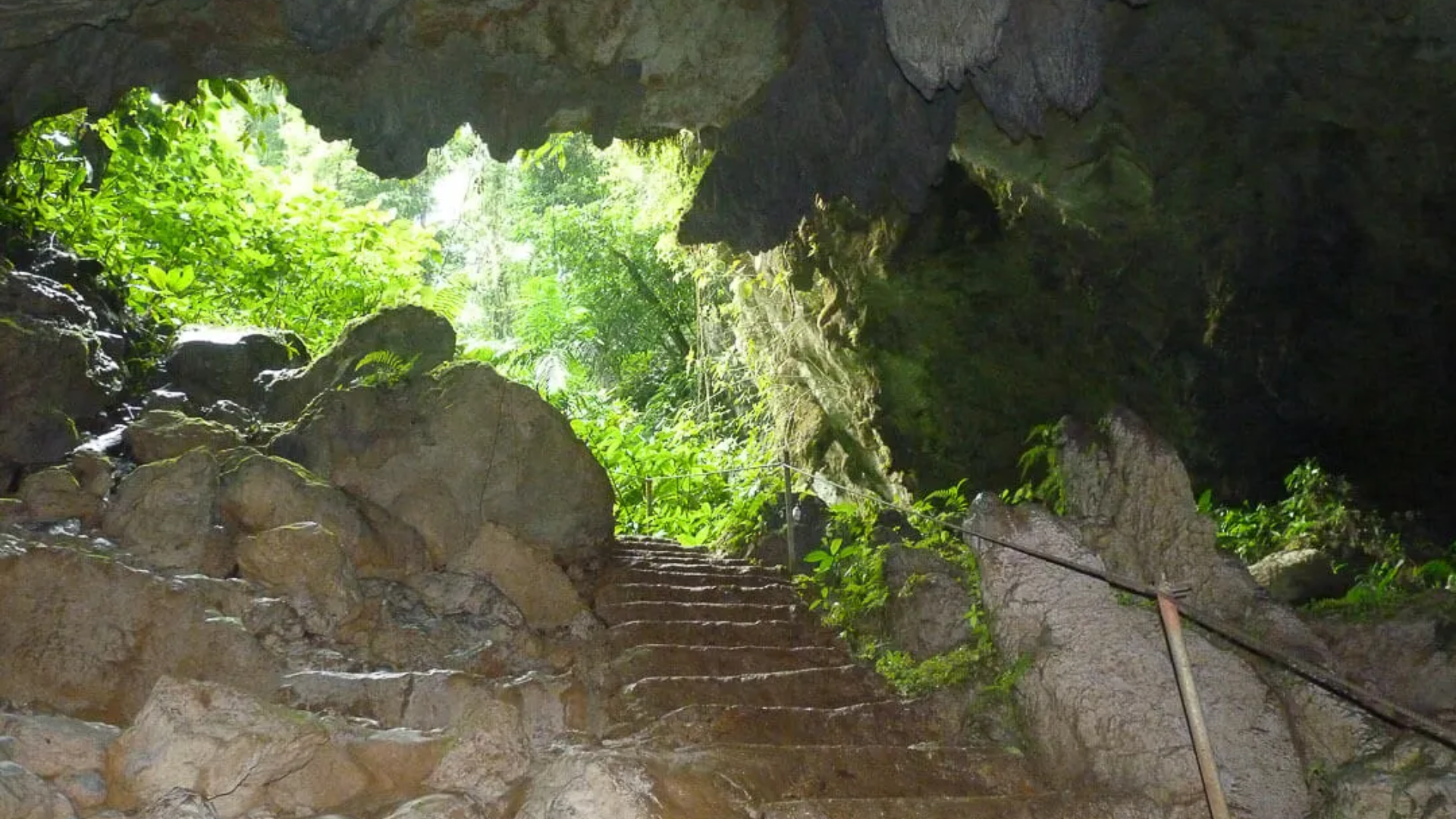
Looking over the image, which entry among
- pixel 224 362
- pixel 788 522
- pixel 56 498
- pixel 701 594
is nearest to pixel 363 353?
pixel 224 362

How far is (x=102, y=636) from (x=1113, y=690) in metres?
5.06

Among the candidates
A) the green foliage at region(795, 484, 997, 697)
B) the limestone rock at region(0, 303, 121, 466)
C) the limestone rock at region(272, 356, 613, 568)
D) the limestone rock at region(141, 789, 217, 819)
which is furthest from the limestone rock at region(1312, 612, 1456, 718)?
the limestone rock at region(0, 303, 121, 466)

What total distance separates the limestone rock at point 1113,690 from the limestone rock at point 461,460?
3.22 metres

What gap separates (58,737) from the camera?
16.4 feet

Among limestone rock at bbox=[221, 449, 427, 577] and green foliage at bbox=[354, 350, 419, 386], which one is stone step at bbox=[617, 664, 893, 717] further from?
green foliage at bbox=[354, 350, 419, 386]

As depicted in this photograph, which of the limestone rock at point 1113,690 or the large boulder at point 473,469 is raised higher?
the large boulder at point 473,469

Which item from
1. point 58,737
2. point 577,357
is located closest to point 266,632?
point 58,737

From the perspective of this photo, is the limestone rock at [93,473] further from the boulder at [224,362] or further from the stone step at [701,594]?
the stone step at [701,594]

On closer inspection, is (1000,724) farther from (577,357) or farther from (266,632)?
(577,357)

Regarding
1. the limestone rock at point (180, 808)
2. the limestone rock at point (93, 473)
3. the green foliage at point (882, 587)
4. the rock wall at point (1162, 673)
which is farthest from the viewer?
the green foliage at point (882, 587)

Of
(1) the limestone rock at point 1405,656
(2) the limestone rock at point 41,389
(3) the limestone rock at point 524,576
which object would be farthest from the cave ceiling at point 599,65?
(1) the limestone rock at point 1405,656

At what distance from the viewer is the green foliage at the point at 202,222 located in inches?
355

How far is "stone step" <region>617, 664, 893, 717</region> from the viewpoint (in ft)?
21.4

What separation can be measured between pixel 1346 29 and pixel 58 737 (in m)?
8.65
